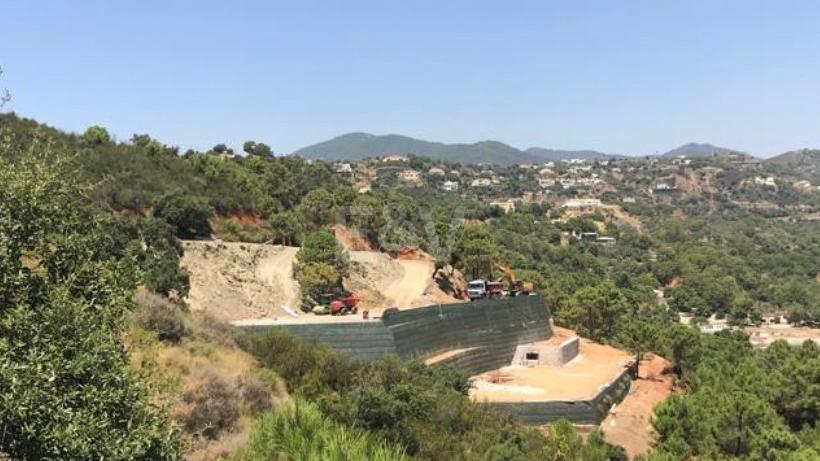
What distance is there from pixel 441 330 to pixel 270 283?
11.8 meters

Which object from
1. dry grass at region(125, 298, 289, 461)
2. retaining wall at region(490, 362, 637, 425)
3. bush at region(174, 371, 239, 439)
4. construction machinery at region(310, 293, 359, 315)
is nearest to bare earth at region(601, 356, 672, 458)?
retaining wall at region(490, 362, 637, 425)

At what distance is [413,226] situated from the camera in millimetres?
63688

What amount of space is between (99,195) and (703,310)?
81.8 metres

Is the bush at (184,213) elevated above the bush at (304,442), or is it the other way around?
the bush at (184,213)

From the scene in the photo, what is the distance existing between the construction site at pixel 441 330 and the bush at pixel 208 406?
41.8 ft

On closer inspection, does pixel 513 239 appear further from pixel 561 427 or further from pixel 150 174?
pixel 561 427

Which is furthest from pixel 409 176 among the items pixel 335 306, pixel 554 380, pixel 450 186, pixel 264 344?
pixel 264 344

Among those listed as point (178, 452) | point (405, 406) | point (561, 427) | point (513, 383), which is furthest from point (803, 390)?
point (178, 452)

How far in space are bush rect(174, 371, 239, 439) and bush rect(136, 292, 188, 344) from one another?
1.95m

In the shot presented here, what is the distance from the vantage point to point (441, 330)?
3394cm

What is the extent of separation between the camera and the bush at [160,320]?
1459 centimetres

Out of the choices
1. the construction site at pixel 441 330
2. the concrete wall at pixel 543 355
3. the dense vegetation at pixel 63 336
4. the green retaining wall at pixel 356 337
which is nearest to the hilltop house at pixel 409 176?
the construction site at pixel 441 330

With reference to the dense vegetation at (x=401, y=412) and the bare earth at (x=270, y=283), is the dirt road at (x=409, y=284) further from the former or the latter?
the dense vegetation at (x=401, y=412)

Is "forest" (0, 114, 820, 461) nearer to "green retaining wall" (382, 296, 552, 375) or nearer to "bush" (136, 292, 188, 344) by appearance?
Result: "bush" (136, 292, 188, 344)
